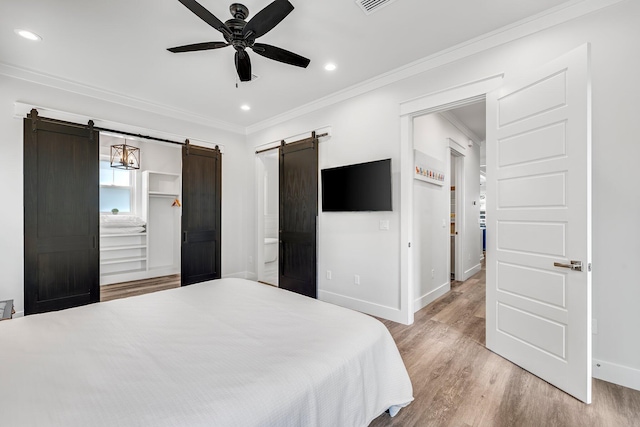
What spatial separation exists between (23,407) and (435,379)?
7.42 ft

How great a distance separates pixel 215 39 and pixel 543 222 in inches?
124

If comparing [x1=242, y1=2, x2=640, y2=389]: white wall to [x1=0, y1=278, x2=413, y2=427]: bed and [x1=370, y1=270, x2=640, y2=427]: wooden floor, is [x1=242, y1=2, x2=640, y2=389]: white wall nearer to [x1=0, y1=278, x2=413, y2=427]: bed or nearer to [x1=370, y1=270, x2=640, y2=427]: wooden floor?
[x1=370, y1=270, x2=640, y2=427]: wooden floor

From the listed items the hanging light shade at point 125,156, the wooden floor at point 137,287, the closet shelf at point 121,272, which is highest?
the hanging light shade at point 125,156

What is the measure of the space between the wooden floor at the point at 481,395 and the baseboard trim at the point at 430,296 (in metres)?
0.72

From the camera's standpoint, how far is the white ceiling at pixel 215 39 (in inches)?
84.7

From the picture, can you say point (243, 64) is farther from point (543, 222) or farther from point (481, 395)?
point (481, 395)

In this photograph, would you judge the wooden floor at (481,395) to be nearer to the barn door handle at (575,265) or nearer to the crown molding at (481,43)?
the barn door handle at (575,265)

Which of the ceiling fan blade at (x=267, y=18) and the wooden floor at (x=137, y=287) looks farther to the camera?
the wooden floor at (x=137, y=287)

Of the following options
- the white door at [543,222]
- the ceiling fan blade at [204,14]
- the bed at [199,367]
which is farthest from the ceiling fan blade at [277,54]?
the bed at [199,367]

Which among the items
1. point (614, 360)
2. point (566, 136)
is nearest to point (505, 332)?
point (614, 360)

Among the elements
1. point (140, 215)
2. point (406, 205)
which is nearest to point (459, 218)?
point (406, 205)

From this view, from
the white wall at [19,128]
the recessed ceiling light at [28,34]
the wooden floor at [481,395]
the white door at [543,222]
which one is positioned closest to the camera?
the wooden floor at [481,395]

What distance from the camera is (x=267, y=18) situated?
1811 mm

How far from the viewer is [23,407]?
0.91 meters
